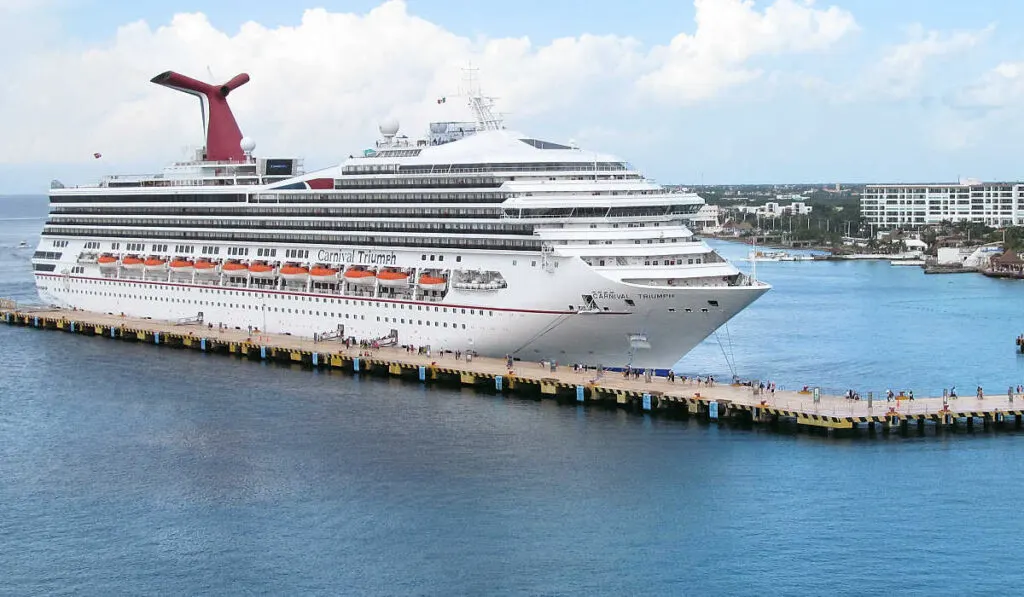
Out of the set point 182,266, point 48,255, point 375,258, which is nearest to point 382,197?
point 375,258

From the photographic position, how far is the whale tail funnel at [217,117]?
223 feet

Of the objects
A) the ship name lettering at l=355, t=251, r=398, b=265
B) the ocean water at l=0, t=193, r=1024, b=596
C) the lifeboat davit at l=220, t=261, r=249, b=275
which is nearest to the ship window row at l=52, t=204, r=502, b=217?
the ship name lettering at l=355, t=251, r=398, b=265

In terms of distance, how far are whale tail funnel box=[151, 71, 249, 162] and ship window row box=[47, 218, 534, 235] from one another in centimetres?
553

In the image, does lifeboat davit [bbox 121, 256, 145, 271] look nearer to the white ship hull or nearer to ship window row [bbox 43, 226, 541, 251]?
ship window row [bbox 43, 226, 541, 251]

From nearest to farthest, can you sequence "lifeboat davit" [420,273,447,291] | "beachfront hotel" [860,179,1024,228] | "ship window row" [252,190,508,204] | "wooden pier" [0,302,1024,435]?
"wooden pier" [0,302,1024,435]
"ship window row" [252,190,508,204]
"lifeboat davit" [420,273,447,291]
"beachfront hotel" [860,179,1024,228]

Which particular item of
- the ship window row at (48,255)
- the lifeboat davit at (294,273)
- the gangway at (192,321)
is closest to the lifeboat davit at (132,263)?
the gangway at (192,321)

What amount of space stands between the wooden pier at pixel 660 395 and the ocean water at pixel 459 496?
1.01 metres

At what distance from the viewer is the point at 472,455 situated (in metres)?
38.7

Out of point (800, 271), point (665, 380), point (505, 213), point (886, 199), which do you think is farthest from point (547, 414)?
point (886, 199)

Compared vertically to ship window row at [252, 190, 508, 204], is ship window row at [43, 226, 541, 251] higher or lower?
lower

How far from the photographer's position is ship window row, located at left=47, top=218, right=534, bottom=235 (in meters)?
48.4

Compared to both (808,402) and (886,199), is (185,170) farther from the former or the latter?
(886,199)

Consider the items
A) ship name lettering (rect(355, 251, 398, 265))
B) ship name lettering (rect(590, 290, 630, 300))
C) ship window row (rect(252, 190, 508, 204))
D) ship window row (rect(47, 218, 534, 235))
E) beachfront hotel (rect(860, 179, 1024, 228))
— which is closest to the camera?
ship name lettering (rect(590, 290, 630, 300))

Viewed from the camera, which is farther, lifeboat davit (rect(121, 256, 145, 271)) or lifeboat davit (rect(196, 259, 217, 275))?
lifeboat davit (rect(121, 256, 145, 271))
